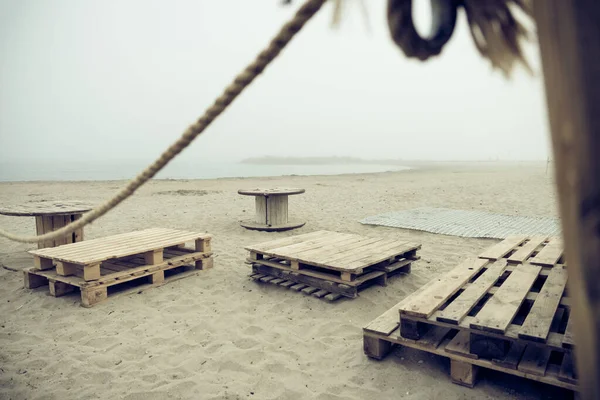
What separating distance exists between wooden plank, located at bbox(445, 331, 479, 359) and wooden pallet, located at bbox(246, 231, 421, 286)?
60.0 inches

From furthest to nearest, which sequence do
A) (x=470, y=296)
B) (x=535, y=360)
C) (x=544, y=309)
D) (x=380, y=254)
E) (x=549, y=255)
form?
1. (x=380, y=254)
2. (x=549, y=255)
3. (x=470, y=296)
4. (x=544, y=309)
5. (x=535, y=360)

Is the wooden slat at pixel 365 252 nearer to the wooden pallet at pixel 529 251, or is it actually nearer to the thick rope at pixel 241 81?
the wooden pallet at pixel 529 251

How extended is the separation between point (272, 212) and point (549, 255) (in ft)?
17.4

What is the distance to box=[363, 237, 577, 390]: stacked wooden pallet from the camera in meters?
2.63

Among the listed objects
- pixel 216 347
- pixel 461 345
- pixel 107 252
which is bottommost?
pixel 216 347

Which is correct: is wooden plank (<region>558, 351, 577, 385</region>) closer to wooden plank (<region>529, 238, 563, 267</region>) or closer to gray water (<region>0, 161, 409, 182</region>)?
wooden plank (<region>529, 238, 563, 267</region>)

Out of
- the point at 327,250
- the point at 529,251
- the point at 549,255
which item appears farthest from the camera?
the point at 327,250

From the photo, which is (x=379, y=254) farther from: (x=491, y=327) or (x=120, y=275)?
(x=120, y=275)

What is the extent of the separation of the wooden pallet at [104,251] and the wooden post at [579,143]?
469 cm

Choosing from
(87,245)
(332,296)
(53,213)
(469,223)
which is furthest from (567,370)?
(469,223)

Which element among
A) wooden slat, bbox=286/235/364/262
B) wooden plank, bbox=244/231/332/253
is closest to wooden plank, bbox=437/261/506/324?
wooden slat, bbox=286/235/364/262

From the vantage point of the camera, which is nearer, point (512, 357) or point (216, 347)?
point (512, 357)

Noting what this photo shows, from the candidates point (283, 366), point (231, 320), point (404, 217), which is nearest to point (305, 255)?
point (231, 320)

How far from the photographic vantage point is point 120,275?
4.74 meters
